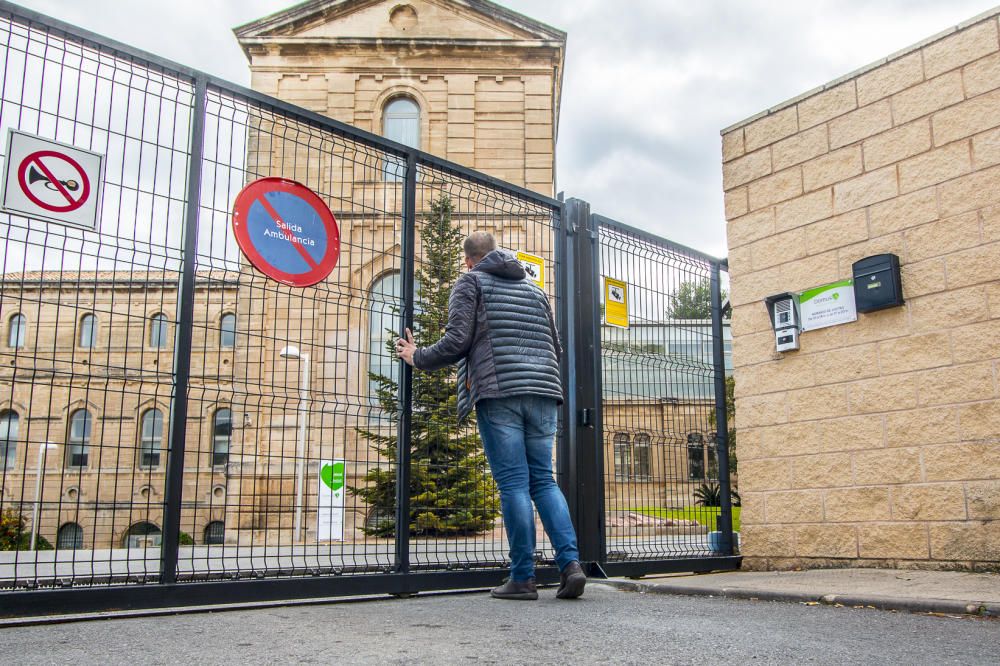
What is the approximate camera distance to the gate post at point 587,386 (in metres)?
5.96

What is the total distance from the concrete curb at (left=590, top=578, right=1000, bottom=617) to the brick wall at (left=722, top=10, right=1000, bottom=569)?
1.40 meters

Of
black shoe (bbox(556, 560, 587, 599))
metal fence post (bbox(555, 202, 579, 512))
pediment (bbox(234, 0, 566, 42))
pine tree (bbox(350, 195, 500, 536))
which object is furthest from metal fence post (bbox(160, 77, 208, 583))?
pediment (bbox(234, 0, 566, 42))

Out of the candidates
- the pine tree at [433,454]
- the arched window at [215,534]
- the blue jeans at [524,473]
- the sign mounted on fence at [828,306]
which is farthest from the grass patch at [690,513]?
the arched window at [215,534]

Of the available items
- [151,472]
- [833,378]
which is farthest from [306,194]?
[833,378]

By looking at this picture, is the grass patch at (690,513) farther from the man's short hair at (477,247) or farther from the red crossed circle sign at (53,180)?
the red crossed circle sign at (53,180)

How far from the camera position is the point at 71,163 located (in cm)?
392

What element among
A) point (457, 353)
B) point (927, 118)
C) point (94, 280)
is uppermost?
point (927, 118)

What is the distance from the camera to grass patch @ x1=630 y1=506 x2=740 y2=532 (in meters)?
6.55

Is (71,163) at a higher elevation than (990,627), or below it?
higher

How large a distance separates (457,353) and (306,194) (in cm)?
124

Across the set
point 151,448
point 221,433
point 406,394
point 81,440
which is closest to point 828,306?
point 406,394

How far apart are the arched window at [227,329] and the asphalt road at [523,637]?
1.46m

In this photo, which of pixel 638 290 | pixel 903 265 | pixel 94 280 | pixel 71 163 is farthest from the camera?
pixel 638 290

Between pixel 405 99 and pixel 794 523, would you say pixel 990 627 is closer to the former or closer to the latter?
pixel 794 523
